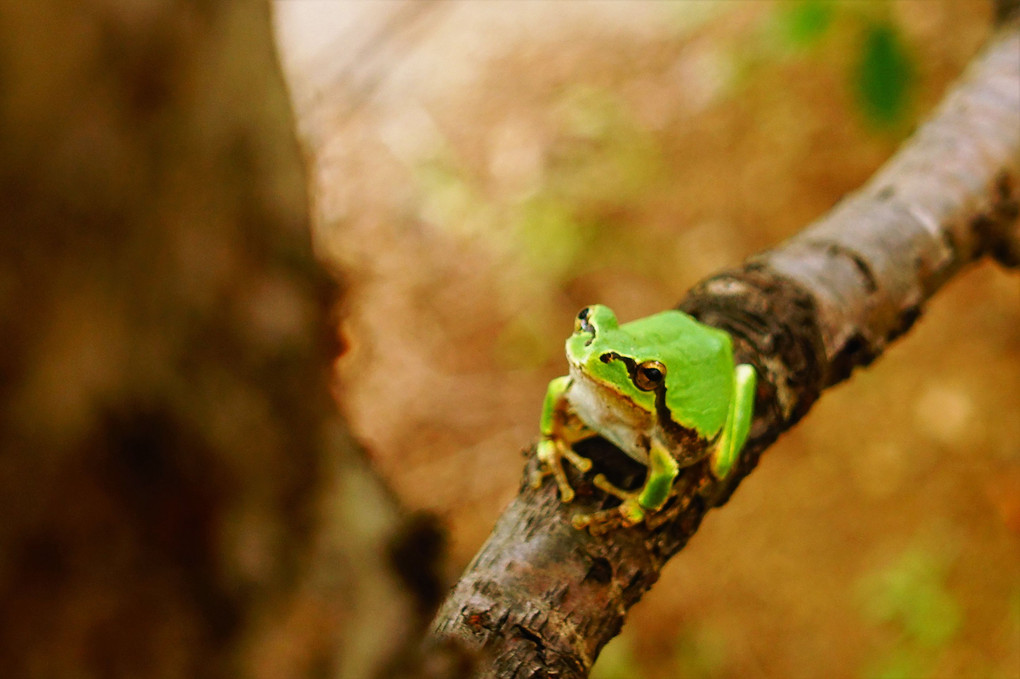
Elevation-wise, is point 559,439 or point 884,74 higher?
point 884,74

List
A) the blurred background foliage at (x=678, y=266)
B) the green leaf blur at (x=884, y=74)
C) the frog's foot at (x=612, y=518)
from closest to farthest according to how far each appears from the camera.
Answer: the frog's foot at (x=612, y=518), the green leaf blur at (x=884, y=74), the blurred background foliage at (x=678, y=266)

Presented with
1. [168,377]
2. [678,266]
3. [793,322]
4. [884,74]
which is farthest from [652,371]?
[678,266]

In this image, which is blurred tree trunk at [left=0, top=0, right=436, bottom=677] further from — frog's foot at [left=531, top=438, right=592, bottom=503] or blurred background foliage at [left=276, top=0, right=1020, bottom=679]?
blurred background foliage at [left=276, top=0, right=1020, bottom=679]

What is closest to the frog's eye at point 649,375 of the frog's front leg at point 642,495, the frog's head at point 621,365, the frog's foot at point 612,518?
the frog's head at point 621,365

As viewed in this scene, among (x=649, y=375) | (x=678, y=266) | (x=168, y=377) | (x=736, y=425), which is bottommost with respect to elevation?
(x=678, y=266)

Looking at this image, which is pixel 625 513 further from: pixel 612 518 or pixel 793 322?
pixel 793 322

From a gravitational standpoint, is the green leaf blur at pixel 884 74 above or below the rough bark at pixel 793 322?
above

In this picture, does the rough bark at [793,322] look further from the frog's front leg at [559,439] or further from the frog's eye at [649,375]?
the frog's eye at [649,375]
